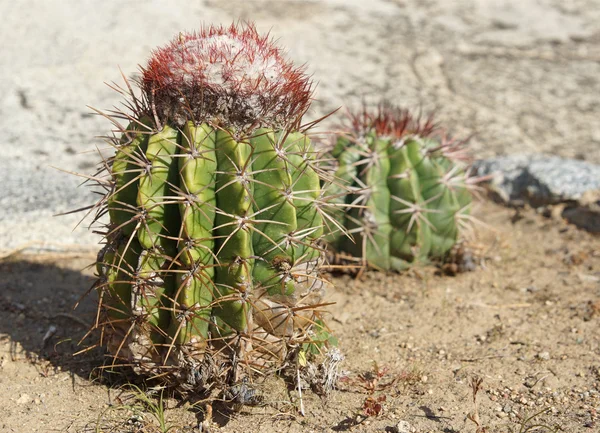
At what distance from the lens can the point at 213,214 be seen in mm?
2436

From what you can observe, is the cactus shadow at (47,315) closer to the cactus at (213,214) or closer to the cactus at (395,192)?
the cactus at (213,214)

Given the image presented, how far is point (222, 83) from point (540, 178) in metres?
3.12

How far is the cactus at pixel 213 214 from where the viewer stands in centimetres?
243

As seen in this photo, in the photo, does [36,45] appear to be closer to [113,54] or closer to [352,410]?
[113,54]

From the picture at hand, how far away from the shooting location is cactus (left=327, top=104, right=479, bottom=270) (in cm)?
378

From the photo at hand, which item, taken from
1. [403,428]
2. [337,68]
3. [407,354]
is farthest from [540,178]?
[403,428]

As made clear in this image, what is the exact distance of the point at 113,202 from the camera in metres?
2.53

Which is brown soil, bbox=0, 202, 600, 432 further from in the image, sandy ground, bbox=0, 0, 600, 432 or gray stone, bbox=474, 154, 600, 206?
gray stone, bbox=474, 154, 600, 206

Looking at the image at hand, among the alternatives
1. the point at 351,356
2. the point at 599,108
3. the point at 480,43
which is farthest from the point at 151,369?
the point at 480,43

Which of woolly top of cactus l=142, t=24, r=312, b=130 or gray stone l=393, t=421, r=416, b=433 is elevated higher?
woolly top of cactus l=142, t=24, r=312, b=130

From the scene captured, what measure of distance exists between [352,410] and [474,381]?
50 centimetres

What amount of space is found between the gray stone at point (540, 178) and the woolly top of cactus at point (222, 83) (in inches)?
98.8

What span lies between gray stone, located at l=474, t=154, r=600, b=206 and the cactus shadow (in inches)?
110

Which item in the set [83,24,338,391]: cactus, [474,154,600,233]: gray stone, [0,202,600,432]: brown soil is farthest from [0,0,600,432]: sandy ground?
[83,24,338,391]: cactus
